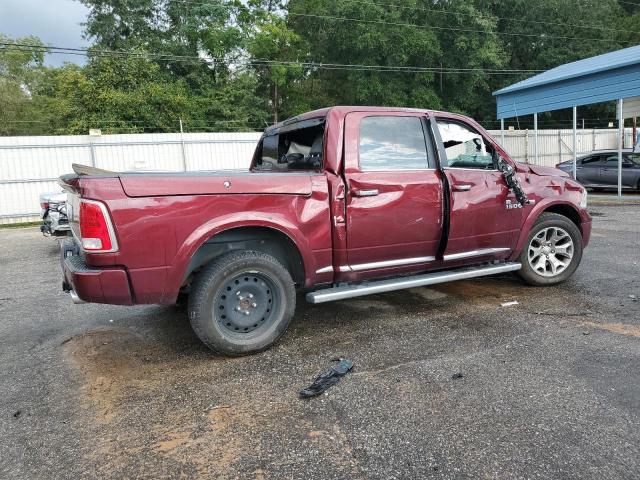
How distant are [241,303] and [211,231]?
620 mm

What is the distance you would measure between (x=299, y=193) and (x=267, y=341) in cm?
121

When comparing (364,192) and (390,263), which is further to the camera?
(390,263)

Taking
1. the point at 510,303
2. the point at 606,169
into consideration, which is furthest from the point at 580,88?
the point at 510,303

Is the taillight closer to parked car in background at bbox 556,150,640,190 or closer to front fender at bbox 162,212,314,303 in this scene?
front fender at bbox 162,212,314,303

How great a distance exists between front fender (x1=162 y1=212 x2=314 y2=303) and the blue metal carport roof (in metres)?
12.9

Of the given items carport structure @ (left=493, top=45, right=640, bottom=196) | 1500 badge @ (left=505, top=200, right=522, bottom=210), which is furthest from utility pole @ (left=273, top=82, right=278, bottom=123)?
1500 badge @ (left=505, top=200, right=522, bottom=210)

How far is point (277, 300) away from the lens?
3893 mm

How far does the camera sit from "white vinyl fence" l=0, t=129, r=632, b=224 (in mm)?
14984

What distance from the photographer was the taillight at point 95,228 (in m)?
3.30

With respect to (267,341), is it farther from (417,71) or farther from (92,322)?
(417,71)

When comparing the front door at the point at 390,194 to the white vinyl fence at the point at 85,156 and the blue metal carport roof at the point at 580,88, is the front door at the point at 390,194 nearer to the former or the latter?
the blue metal carport roof at the point at 580,88

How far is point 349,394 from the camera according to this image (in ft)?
10.5

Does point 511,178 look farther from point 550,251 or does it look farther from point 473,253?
point 550,251

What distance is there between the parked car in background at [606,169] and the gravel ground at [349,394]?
13010 millimetres
